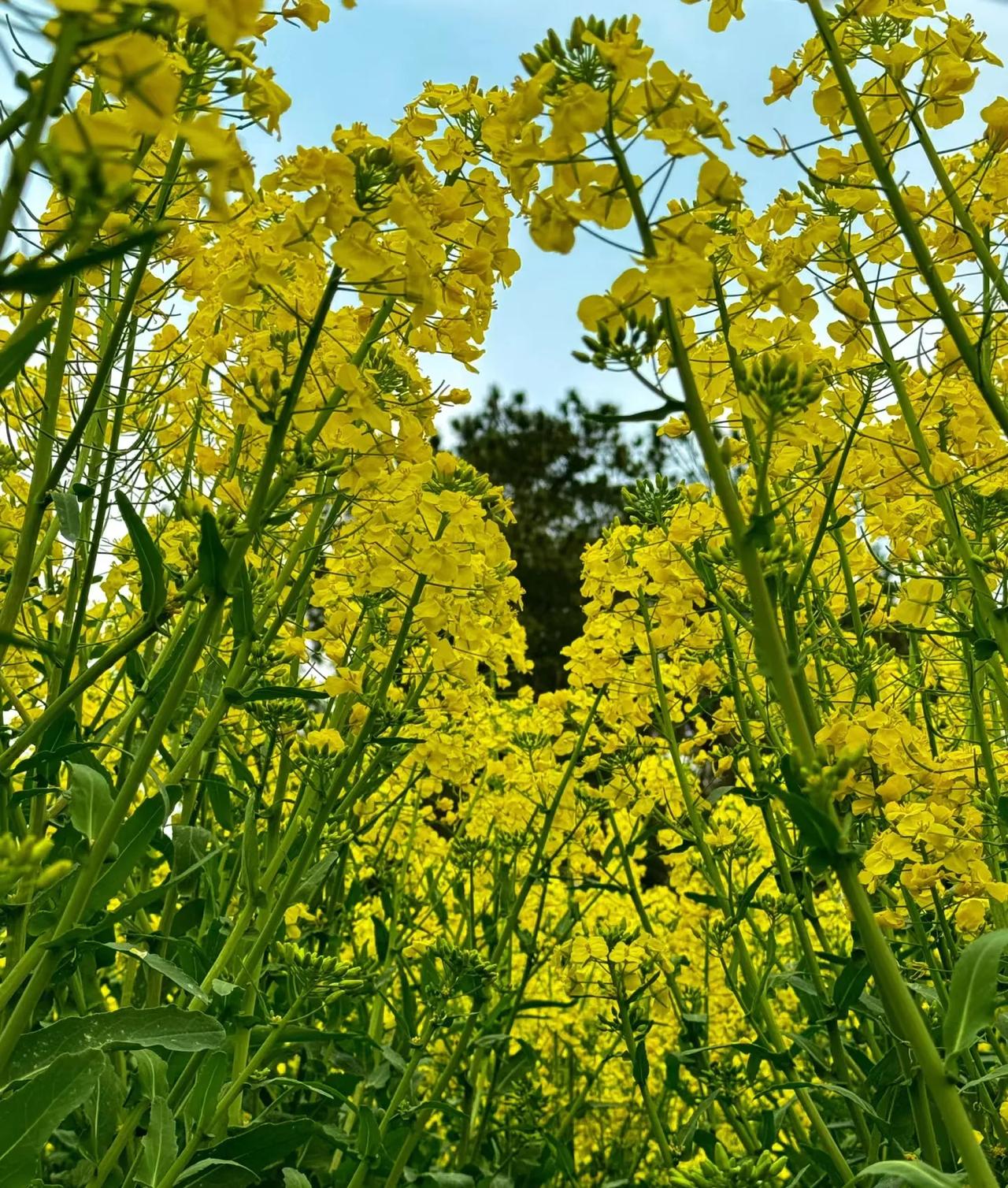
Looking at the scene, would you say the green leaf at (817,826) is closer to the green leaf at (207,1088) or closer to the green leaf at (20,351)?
the green leaf at (20,351)

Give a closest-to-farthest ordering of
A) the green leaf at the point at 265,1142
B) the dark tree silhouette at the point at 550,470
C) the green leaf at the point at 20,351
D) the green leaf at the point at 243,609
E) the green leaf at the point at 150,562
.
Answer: the green leaf at the point at 20,351, the green leaf at the point at 150,562, the green leaf at the point at 243,609, the green leaf at the point at 265,1142, the dark tree silhouette at the point at 550,470

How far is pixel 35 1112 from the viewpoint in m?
1.49

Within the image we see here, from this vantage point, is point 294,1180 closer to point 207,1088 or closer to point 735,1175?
point 207,1088

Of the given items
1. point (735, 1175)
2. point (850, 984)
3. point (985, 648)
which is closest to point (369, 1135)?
point (735, 1175)

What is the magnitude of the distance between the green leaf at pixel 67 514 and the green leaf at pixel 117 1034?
778 mm

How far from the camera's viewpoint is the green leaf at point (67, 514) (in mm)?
1844

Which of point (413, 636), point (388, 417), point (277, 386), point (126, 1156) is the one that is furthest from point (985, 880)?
point (126, 1156)

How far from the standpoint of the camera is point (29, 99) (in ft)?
3.22

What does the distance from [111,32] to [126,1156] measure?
2.53m

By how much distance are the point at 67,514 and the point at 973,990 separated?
1.55 meters

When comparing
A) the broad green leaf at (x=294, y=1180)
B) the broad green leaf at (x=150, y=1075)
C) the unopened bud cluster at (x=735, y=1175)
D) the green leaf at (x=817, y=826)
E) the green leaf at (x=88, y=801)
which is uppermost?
the green leaf at (x=88, y=801)

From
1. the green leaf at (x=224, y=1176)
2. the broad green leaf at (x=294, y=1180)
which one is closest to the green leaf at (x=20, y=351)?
the green leaf at (x=224, y=1176)

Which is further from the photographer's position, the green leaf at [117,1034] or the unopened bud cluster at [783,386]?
the green leaf at [117,1034]

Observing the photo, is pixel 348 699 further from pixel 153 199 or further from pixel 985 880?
pixel 985 880
